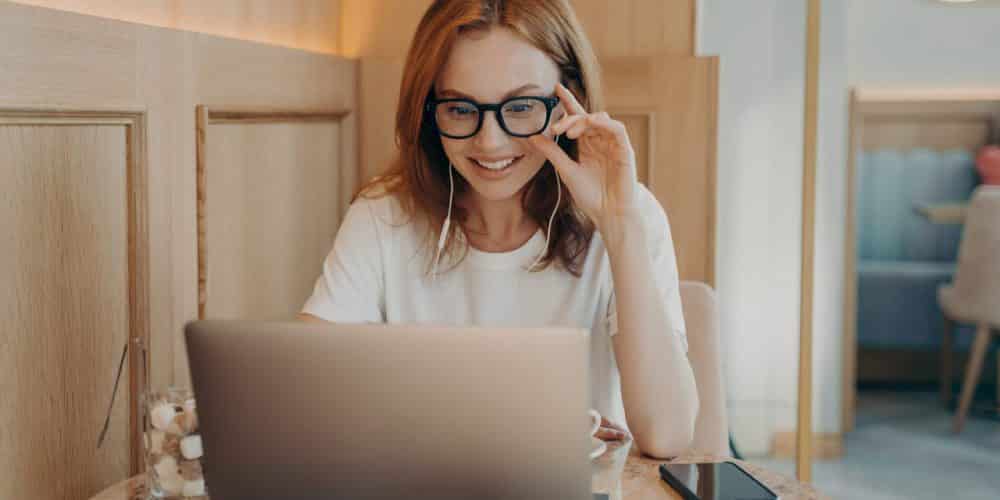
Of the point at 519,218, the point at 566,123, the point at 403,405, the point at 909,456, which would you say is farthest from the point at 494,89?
the point at 909,456

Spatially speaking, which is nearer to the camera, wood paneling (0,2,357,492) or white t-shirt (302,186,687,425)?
wood paneling (0,2,357,492)

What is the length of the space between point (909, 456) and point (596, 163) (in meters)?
1.62

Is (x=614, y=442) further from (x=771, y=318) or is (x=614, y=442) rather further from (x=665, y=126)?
(x=771, y=318)

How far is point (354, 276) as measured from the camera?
5.41 ft

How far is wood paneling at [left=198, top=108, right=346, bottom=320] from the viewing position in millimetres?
1755

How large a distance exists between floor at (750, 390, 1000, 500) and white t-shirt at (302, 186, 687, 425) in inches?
49.2

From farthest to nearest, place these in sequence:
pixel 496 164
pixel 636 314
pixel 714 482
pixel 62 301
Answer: pixel 496 164, pixel 636 314, pixel 62 301, pixel 714 482

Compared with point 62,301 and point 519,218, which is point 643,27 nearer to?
point 519,218

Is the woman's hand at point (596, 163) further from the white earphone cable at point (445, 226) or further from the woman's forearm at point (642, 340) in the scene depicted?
the white earphone cable at point (445, 226)

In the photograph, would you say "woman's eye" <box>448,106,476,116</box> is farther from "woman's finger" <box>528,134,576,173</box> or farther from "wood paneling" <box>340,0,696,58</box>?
"wood paneling" <box>340,0,696,58</box>

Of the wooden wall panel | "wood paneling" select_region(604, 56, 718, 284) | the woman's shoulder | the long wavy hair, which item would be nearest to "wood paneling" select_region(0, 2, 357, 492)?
the wooden wall panel

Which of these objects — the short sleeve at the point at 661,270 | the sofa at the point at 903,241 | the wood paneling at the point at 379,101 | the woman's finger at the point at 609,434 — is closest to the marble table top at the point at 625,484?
the woman's finger at the point at 609,434

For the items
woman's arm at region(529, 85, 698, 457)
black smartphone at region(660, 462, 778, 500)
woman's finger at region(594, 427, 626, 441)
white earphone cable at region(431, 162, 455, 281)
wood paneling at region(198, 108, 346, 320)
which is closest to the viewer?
black smartphone at region(660, 462, 778, 500)

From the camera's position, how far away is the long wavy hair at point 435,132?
1580mm
